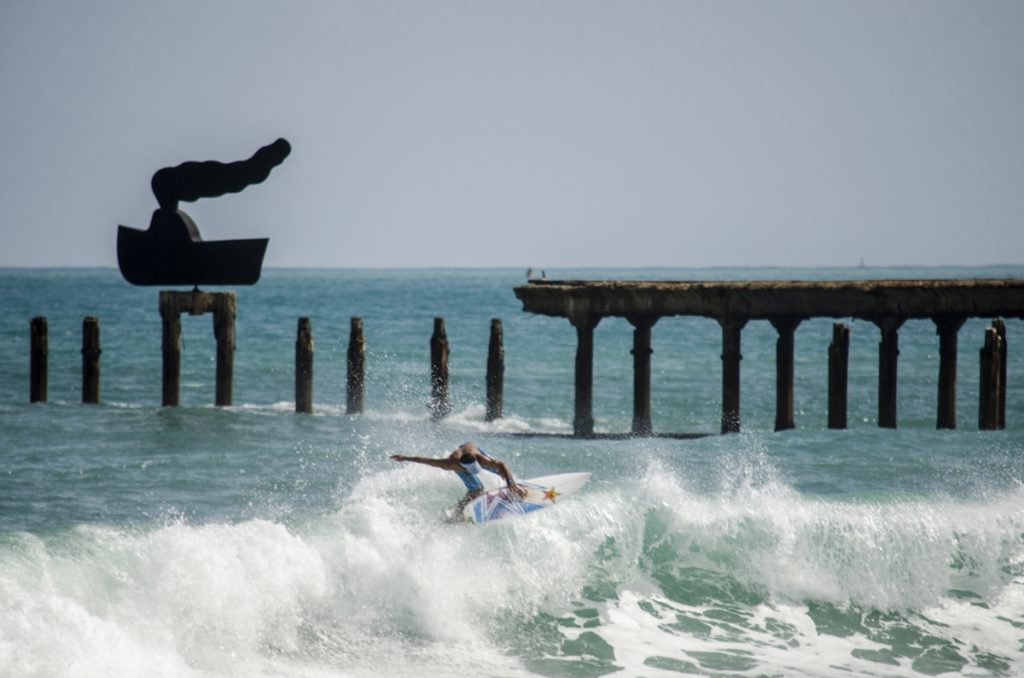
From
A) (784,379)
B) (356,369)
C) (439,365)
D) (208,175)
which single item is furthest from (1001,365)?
(208,175)

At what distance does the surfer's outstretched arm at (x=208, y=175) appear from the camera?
63.8ft

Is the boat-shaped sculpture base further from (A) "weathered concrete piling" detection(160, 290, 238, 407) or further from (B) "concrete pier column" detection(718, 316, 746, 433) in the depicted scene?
(B) "concrete pier column" detection(718, 316, 746, 433)

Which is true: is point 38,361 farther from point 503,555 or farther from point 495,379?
point 503,555

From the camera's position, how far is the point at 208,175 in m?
19.7

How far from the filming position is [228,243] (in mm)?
19375

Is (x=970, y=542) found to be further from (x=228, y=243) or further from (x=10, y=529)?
(x=228, y=243)

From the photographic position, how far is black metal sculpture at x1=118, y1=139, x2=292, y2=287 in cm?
1942

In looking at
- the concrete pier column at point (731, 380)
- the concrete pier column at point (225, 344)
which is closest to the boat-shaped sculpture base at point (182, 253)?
the concrete pier column at point (225, 344)

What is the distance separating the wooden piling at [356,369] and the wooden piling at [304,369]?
74 centimetres

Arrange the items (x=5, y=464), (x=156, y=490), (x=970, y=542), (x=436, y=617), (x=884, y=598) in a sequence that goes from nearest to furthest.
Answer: (x=436, y=617) → (x=884, y=598) → (x=970, y=542) → (x=156, y=490) → (x=5, y=464)

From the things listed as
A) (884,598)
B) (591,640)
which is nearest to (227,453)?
(591,640)

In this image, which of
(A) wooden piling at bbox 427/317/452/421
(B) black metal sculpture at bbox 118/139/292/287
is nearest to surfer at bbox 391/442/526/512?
(B) black metal sculpture at bbox 118/139/292/287

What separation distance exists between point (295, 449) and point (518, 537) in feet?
23.4

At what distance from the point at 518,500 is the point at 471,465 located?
1008mm
